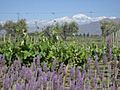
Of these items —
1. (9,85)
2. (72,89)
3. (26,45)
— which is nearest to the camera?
(72,89)

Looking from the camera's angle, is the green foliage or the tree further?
the tree

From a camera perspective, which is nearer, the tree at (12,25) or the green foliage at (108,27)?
the green foliage at (108,27)

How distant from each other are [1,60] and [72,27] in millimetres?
52310

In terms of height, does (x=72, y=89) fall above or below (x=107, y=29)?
above

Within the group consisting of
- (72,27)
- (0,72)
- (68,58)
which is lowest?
(72,27)

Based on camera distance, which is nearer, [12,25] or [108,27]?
[108,27]

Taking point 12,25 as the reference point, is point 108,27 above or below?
below

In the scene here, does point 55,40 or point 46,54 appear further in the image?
point 55,40

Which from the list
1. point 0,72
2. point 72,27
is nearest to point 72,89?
point 0,72

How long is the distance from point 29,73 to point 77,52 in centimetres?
732

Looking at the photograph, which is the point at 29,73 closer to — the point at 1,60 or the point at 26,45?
the point at 1,60

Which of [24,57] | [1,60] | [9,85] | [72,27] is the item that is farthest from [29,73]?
[72,27]

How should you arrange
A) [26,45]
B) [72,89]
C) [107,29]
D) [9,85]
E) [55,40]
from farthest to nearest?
1. [107,29]
2. [55,40]
3. [26,45]
4. [9,85]
5. [72,89]

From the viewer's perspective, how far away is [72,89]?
2117 millimetres
